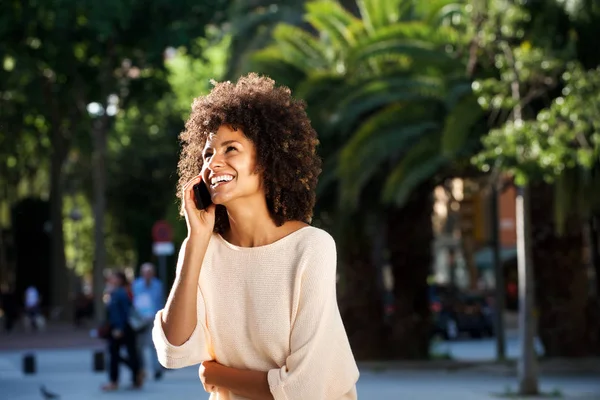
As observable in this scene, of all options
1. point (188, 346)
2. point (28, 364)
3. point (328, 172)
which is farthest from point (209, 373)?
point (28, 364)

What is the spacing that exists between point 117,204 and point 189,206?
51.3m

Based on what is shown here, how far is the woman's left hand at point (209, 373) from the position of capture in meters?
3.74

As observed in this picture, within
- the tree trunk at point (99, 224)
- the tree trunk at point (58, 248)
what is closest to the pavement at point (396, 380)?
the tree trunk at point (99, 224)

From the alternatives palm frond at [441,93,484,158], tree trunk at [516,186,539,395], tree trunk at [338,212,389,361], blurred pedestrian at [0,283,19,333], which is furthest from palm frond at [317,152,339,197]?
blurred pedestrian at [0,283,19,333]

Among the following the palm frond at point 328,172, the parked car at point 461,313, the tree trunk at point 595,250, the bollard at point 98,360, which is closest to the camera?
the palm frond at point 328,172

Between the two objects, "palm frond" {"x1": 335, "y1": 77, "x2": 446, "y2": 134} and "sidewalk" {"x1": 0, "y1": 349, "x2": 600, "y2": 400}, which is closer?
"sidewalk" {"x1": 0, "y1": 349, "x2": 600, "y2": 400}

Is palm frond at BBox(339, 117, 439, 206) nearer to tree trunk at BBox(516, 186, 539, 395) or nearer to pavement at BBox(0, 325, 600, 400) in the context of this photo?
pavement at BBox(0, 325, 600, 400)

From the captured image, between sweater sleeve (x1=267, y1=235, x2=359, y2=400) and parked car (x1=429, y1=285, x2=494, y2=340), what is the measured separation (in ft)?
118

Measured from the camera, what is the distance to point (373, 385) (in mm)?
20641

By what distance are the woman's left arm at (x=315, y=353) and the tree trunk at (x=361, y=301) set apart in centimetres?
2157

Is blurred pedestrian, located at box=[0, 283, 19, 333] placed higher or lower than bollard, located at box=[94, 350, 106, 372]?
higher

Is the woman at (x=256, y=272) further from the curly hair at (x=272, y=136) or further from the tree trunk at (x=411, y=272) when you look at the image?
the tree trunk at (x=411, y=272)

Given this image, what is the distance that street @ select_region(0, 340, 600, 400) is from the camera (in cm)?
1856

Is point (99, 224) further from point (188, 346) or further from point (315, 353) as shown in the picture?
point (315, 353)
